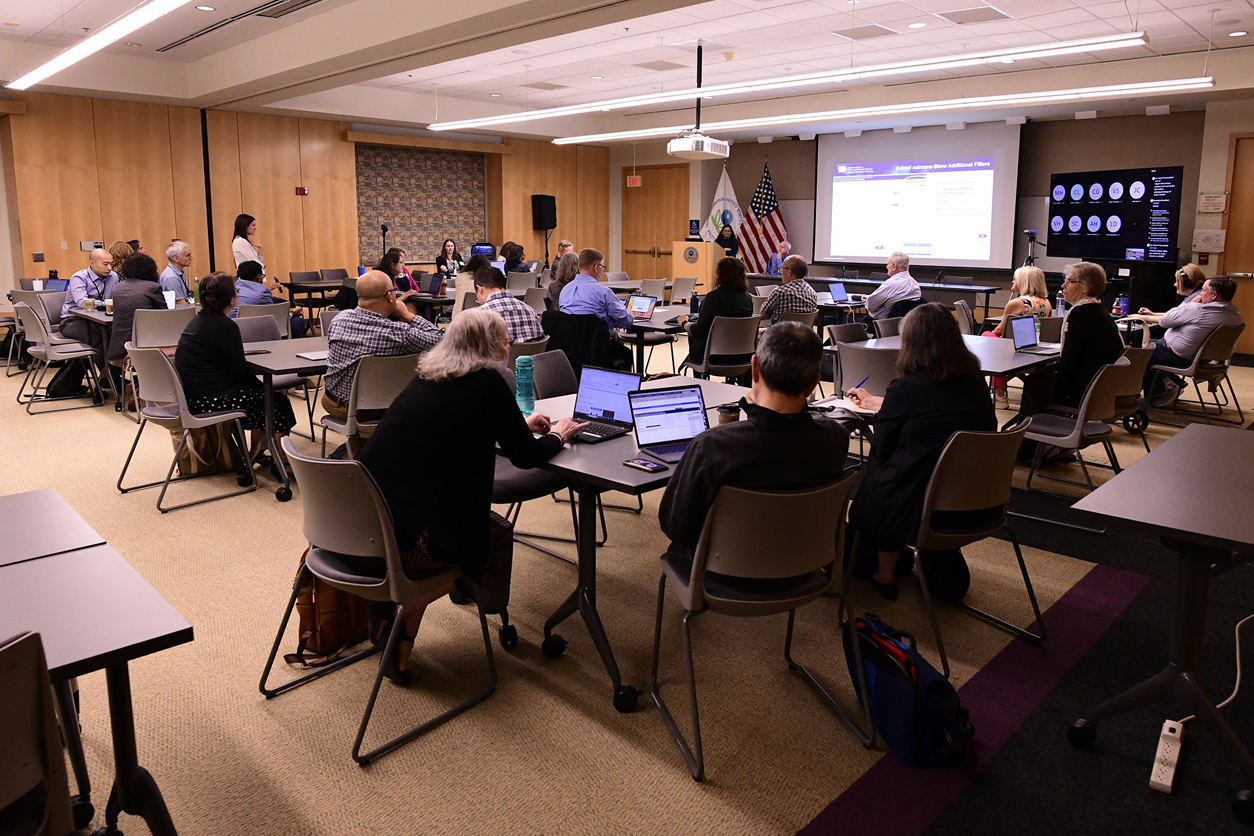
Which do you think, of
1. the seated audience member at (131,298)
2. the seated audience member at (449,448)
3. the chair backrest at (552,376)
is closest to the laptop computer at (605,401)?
the seated audience member at (449,448)

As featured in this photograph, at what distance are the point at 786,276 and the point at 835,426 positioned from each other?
5087 millimetres

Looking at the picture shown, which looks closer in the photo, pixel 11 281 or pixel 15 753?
pixel 15 753

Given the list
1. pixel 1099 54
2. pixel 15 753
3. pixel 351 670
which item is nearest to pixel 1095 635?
pixel 351 670

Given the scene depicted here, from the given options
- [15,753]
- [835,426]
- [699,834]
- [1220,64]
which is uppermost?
[1220,64]

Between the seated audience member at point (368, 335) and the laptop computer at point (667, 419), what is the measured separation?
1.76m

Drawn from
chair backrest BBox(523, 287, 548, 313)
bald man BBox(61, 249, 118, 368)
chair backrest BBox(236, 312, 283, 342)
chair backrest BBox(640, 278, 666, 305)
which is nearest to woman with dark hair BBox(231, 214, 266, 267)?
bald man BBox(61, 249, 118, 368)

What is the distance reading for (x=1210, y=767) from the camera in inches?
96.2

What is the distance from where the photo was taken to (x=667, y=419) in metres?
3.05

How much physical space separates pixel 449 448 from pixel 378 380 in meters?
1.89

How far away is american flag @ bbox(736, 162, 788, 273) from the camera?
14055mm

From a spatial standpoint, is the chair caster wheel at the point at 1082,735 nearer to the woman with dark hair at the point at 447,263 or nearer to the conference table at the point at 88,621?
the conference table at the point at 88,621

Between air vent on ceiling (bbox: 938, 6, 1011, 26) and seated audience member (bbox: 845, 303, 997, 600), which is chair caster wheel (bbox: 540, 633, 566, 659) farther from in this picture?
air vent on ceiling (bbox: 938, 6, 1011, 26)

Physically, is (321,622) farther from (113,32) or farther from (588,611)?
(113,32)

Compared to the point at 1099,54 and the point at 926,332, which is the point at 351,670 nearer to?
the point at 926,332
